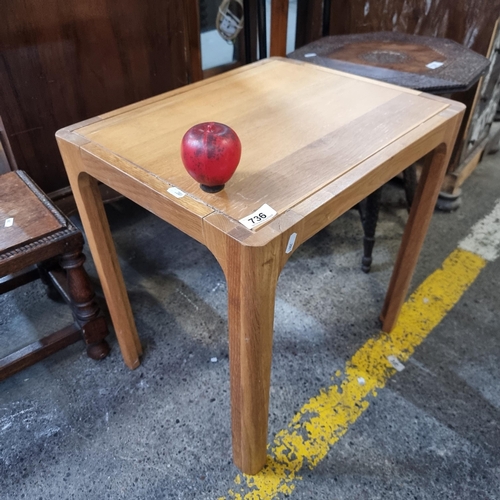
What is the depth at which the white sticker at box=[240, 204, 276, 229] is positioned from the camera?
1.93 feet

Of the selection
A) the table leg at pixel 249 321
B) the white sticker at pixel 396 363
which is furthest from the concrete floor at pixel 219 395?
the table leg at pixel 249 321

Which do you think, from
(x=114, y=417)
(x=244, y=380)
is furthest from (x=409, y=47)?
(x=114, y=417)

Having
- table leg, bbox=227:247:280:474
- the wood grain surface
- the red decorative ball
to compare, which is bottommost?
table leg, bbox=227:247:280:474

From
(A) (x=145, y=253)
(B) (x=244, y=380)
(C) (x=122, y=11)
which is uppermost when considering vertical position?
(C) (x=122, y=11)

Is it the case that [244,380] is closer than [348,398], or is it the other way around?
[244,380]

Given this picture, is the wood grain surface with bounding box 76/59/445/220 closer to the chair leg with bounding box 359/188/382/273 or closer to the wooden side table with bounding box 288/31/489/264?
the wooden side table with bounding box 288/31/489/264

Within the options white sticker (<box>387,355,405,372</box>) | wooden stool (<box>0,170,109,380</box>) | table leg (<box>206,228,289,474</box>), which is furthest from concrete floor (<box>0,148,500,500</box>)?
table leg (<box>206,228,289,474</box>)

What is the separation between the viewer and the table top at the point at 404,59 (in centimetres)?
117

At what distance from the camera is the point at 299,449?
3.29ft

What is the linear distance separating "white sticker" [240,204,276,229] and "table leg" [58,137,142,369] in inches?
15.0

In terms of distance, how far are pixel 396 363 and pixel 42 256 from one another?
0.94m

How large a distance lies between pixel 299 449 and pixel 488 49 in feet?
4.84

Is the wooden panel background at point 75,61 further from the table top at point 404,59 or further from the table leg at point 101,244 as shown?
the table leg at point 101,244

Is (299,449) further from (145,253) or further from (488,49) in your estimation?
(488,49)
